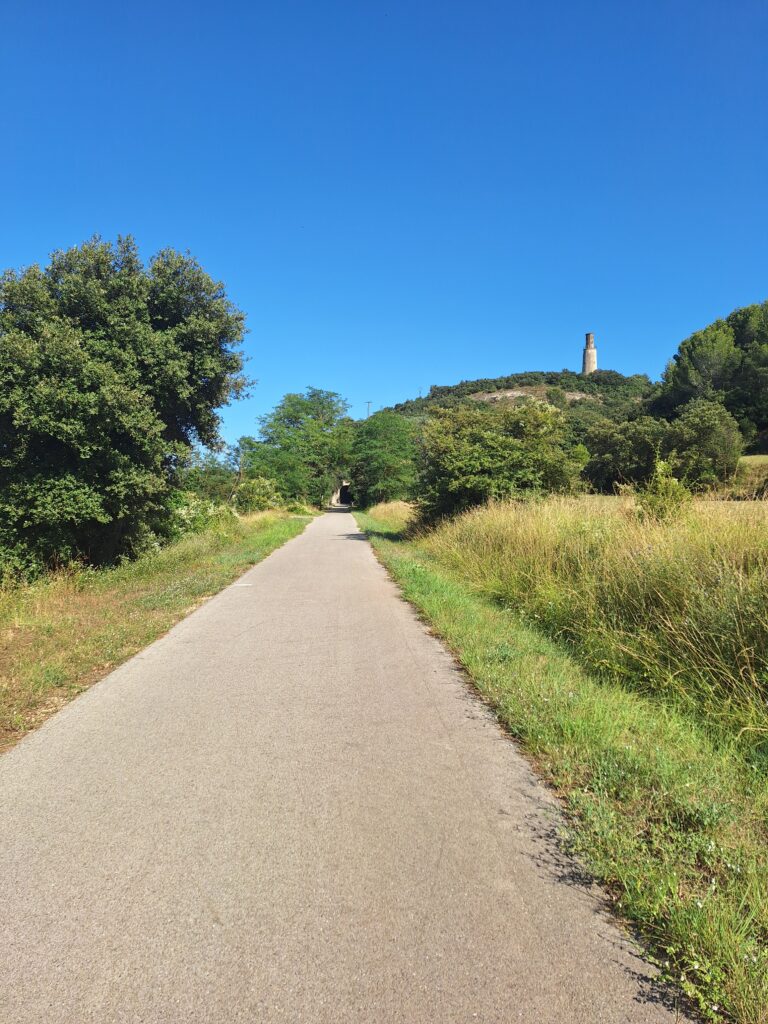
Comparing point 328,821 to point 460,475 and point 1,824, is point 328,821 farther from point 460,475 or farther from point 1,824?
point 460,475

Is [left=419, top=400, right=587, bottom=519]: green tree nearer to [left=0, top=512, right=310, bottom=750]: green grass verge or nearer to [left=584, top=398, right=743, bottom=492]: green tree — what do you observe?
[left=584, top=398, right=743, bottom=492]: green tree

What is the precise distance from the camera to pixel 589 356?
138125mm

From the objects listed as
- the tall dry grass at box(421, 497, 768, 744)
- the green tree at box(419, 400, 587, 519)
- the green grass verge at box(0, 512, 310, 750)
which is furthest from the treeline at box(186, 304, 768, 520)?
the green grass verge at box(0, 512, 310, 750)

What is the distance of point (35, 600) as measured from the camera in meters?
8.50

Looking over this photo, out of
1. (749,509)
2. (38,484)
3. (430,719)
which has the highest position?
(38,484)

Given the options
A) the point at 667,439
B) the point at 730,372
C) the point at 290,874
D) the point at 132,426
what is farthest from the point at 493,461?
the point at 730,372

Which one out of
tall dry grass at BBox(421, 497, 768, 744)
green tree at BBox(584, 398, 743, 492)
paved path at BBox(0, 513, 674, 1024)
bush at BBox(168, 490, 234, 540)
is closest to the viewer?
paved path at BBox(0, 513, 674, 1024)

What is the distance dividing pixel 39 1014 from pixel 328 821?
138 centimetres

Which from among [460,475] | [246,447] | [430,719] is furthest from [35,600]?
[246,447]

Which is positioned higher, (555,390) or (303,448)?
(555,390)

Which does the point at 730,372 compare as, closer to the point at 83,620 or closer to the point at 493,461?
the point at 493,461

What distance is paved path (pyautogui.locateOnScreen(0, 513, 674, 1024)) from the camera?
74.6 inches

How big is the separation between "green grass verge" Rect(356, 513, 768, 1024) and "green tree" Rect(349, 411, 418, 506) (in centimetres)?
4283

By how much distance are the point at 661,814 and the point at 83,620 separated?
23.0 ft
